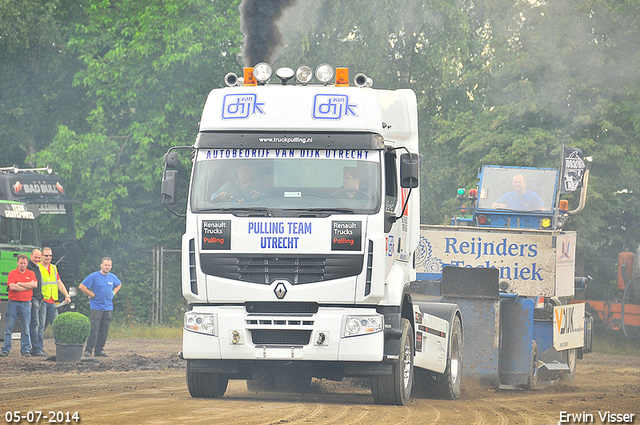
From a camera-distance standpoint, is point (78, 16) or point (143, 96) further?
point (78, 16)

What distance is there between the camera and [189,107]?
2728cm

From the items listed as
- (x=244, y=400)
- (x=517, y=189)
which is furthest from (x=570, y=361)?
(x=244, y=400)

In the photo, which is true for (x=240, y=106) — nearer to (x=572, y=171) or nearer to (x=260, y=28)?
(x=260, y=28)

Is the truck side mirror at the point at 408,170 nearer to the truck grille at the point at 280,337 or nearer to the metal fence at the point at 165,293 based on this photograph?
the truck grille at the point at 280,337

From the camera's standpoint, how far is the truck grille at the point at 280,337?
35.5ft

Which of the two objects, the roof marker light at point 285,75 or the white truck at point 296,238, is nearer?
the white truck at point 296,238

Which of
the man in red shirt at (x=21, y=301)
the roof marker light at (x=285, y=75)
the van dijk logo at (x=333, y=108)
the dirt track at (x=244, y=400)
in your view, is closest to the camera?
the dirt track at (x=244, y=400)

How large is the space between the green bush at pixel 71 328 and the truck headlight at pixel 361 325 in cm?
736

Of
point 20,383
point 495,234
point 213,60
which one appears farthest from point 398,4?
point 20,383

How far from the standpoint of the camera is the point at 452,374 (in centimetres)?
1352

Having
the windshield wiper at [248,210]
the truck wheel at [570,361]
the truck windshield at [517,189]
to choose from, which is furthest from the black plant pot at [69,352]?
the truck windshield at [517,189]

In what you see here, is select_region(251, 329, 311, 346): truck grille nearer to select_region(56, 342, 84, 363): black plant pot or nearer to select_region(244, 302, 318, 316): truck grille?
select_region(244, 302, 318, 316): truck grille

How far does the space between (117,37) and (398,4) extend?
8846mm

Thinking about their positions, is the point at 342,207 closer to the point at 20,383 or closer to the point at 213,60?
the point at 20,383
